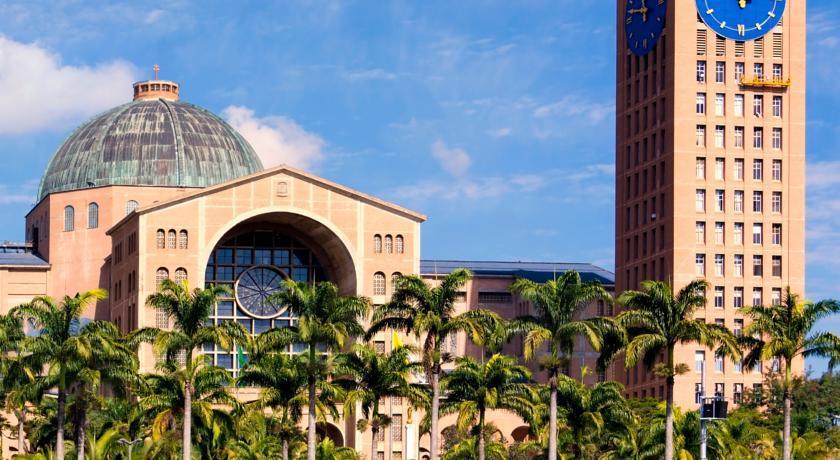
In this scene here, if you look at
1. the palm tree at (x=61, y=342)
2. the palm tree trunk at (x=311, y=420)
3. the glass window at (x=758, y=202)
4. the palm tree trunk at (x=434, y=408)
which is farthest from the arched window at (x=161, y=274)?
the palm tree trunk at (x=434, y=408)

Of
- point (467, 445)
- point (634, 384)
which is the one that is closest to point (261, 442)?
point (467, 445)

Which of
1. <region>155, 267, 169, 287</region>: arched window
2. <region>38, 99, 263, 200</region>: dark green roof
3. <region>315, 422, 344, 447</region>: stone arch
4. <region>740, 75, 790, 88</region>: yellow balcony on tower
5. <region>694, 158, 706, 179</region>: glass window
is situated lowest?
<region>315, 422, 344, 447</region>: stone arch

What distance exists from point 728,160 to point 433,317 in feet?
214

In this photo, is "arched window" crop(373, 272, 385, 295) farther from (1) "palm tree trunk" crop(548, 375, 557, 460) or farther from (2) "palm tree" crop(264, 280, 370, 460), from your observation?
(1) "palm tree trunk" crop(548, 375, 557, 460)

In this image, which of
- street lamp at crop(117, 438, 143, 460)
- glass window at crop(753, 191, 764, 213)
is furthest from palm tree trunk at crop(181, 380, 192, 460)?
glass window at crop(753, 191, 764, 213)

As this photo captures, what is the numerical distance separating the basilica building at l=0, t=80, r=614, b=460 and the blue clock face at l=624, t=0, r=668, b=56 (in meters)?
22.8

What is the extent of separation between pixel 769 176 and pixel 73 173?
58.9 meters

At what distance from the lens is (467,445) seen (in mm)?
124562

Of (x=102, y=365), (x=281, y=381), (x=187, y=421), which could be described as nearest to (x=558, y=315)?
(x=281, y=381)

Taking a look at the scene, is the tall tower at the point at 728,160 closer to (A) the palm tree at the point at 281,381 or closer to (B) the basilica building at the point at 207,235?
(B) the basilica building at the point at 207,235

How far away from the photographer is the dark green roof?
582 feet

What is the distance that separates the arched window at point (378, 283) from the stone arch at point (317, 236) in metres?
1.44

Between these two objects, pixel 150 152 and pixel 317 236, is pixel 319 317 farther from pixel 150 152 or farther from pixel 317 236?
pixel 150 152

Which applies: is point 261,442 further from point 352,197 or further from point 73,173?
point 73,173
